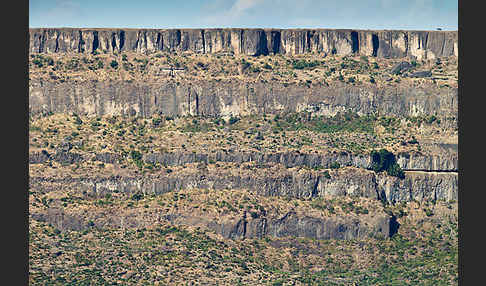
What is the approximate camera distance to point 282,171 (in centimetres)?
19825

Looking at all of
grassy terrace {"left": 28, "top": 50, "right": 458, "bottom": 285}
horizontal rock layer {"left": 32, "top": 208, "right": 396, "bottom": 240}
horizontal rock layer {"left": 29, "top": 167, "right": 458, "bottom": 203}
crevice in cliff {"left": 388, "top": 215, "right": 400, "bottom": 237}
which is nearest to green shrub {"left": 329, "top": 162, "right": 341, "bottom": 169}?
horizontal rock layer {"left": 29, "top": 167, "right": 458, "bottom": 203}

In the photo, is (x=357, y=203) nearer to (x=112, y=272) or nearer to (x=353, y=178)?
(x=353, y=178)

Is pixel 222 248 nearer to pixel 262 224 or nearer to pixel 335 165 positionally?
pixel 262 224

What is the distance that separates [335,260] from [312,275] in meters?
4.15

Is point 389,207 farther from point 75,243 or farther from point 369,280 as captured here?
point 75,243

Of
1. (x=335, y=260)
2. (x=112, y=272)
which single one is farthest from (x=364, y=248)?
(x=112, y=272)

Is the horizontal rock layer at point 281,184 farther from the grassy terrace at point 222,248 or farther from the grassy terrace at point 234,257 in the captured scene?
the grassy terrace at point 234,257

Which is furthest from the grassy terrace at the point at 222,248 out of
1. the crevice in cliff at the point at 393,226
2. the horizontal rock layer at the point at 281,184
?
the horizontal rock layer at the point at 281,184

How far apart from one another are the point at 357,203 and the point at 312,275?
12899mm

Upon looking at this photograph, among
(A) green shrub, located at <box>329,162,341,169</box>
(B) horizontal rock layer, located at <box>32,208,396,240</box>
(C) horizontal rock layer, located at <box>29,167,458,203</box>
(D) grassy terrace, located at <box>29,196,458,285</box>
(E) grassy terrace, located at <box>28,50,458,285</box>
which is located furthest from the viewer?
(A) green shrub, located at <box>329,162,341,169</box>

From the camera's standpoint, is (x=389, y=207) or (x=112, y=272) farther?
(x=389, y=207)

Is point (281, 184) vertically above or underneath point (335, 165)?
underneath

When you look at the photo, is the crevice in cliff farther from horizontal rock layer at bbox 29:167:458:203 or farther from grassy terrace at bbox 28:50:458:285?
horizontal rock layer at bbox 29:167:458:203

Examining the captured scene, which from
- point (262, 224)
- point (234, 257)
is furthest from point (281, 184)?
point (234, 257)
